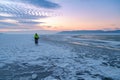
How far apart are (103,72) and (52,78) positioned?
101 inches

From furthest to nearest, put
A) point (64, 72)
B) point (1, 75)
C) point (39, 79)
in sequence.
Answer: point (64, 72)
point (1, 75)
point (39, 79)

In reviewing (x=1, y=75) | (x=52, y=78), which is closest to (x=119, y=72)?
(x=52, y=78)

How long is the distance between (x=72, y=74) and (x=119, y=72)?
2.32 metres

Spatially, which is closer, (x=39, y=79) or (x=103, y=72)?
(x=39, y=79)

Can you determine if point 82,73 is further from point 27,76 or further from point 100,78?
point 27,76

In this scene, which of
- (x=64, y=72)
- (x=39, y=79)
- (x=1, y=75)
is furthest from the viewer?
(x=64, y=72)

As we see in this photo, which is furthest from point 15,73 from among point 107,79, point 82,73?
point 107,79

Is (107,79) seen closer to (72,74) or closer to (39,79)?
(72,74)

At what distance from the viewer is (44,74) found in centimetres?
660

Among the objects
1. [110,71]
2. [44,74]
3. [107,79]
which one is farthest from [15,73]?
[110,71]

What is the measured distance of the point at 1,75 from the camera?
639cm

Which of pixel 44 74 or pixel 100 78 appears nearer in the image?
pixel 100 78

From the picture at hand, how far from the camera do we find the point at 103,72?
6898 millimetres

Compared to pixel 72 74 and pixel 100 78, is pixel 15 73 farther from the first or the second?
pixel 100 78
